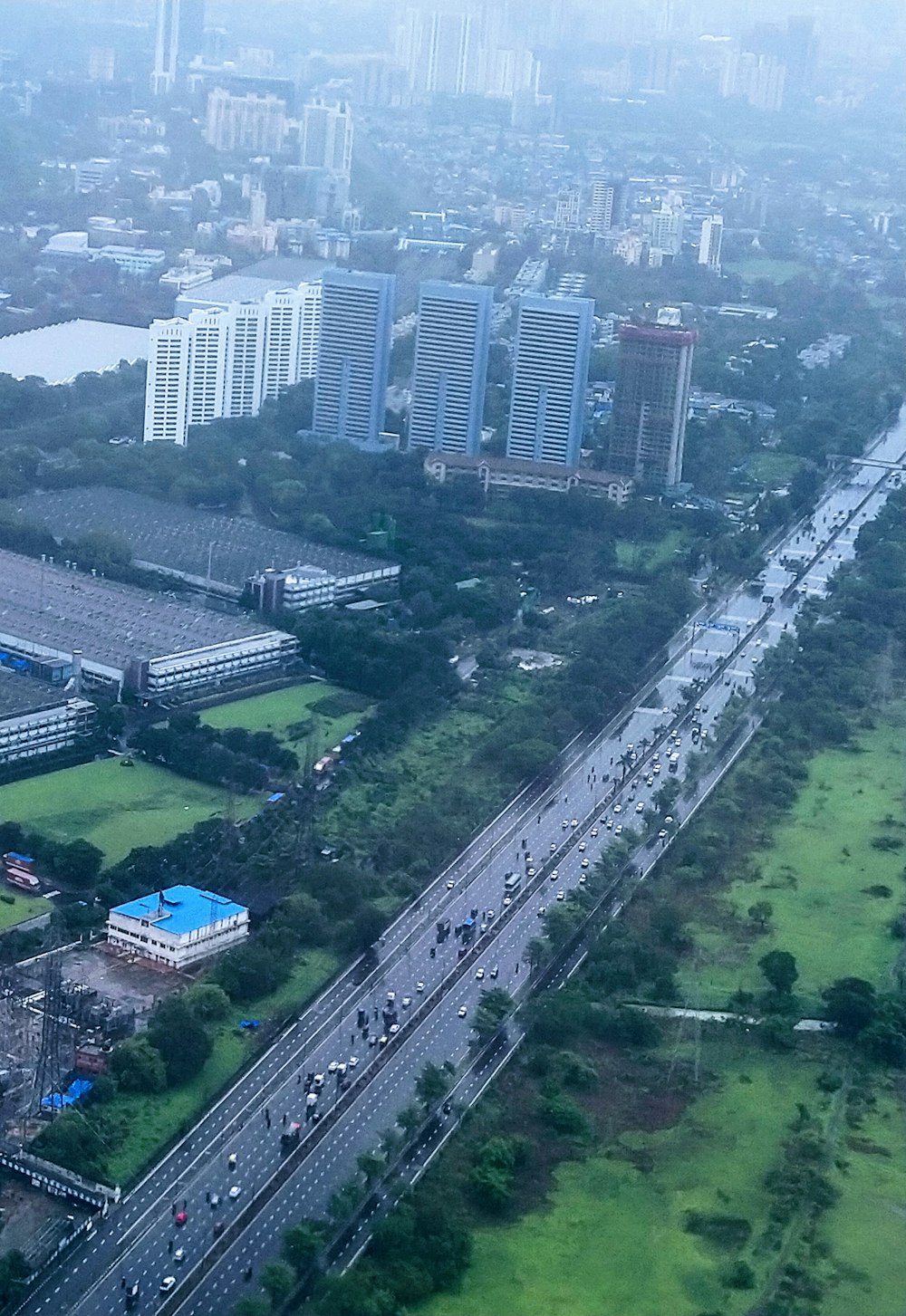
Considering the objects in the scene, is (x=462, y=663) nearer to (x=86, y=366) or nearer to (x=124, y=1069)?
(x=124, y=1069)

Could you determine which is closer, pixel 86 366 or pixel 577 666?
pixel 577 666

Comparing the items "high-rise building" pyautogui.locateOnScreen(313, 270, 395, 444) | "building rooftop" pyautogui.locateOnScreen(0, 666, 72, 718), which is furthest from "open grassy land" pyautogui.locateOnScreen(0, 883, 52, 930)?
"high-rise building" pyautogui.locateOnScreen(313, 270, 395, 444)

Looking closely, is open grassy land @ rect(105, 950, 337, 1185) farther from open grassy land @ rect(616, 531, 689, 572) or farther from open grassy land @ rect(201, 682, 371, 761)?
open grassy land @ rect(616, 531, 689, 572)

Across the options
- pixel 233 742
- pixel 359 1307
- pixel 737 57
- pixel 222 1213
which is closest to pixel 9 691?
pixel 233 742

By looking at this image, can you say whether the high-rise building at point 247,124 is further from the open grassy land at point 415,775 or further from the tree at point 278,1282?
the tree at point 278,1282

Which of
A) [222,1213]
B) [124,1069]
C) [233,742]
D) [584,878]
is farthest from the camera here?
[233,742]

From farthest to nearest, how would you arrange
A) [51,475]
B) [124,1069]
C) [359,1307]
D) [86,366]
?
[86,366] < [51,475] < [124,1069] < [359,1307]

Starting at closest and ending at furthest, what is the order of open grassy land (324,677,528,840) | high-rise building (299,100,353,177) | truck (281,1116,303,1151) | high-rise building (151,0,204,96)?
truck (281,1116,303,1151) < open grassy land (324,677,528,840) < high-rise building (299,100,353,177) < high-rise building (151,0,204,96)

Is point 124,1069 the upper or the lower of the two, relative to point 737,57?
lower
